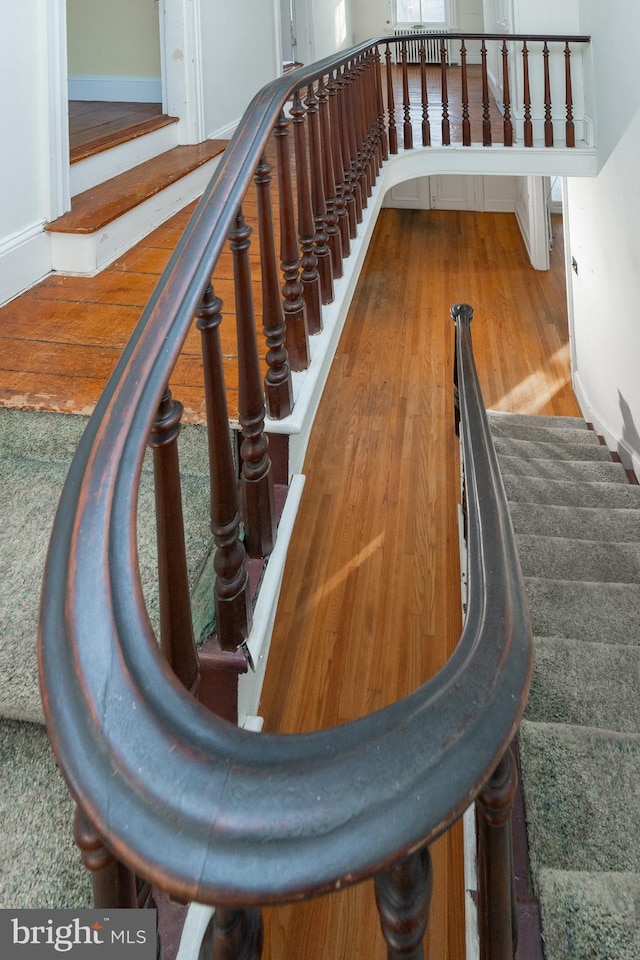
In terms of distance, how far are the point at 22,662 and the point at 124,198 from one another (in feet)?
7.94

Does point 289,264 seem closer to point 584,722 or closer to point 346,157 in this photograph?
point 346,157

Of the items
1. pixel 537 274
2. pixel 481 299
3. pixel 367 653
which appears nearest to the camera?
pixel 367 653

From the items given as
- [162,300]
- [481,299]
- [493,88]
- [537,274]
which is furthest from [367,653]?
[493,88]

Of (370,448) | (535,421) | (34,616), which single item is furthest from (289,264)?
(535,421)

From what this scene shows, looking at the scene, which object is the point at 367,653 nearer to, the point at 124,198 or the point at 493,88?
the point at 124,198

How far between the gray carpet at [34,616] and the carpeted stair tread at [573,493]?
252 cm

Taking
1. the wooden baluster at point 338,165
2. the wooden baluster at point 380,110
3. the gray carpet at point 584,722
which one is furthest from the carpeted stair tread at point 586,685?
the wooden baluster at point 380,110

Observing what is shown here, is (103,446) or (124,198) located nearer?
(103,446)

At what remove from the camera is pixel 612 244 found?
4930 millimetres

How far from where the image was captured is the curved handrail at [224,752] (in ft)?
1.50

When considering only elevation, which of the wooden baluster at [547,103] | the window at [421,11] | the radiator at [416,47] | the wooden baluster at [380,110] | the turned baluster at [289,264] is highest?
the window at [421,11]

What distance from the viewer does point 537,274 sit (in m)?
8.77

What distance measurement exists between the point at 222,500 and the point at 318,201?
4.37 ft

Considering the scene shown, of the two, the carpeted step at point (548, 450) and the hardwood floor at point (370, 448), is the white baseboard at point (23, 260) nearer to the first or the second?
the hardwood floor at point (370, 448)
